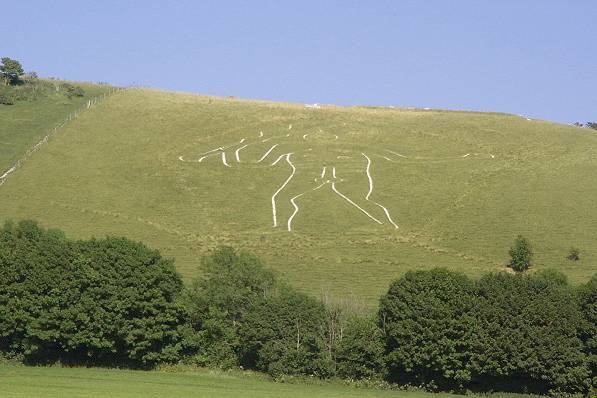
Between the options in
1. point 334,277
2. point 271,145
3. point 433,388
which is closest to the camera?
point 433,388

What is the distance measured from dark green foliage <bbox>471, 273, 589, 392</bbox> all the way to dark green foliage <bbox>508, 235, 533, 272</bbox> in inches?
846

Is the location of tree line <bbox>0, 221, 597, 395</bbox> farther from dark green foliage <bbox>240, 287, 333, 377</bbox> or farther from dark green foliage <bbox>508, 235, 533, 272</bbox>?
dark green foliage <bbox>508, 235, 533, 272</bbox>

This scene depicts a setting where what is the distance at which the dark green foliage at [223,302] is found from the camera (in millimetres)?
54688

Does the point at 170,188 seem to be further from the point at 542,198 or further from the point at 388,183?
the point at 542,198

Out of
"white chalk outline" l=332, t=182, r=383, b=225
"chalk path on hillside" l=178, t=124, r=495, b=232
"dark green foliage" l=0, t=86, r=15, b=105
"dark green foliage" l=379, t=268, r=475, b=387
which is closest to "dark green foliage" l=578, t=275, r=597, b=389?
"dark green foliage" l=379, t=268, r=475, b=387

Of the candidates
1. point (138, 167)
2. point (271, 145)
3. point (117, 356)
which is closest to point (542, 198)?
point (271, 145)

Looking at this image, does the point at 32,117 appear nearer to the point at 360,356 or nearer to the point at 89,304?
the point at 89,304

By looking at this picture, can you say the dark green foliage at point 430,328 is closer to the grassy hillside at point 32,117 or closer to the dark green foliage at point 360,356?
the dark green foliage at point 360,356

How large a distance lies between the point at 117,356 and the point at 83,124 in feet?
216

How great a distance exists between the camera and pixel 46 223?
83.4m

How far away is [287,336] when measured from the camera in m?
53.0

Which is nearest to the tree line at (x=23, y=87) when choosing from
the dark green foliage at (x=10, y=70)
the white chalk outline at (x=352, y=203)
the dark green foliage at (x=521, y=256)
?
the dark green foliage at (x=10, y=70)

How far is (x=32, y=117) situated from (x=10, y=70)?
22.0 m

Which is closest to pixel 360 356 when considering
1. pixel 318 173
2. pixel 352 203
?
pixel 352 203
